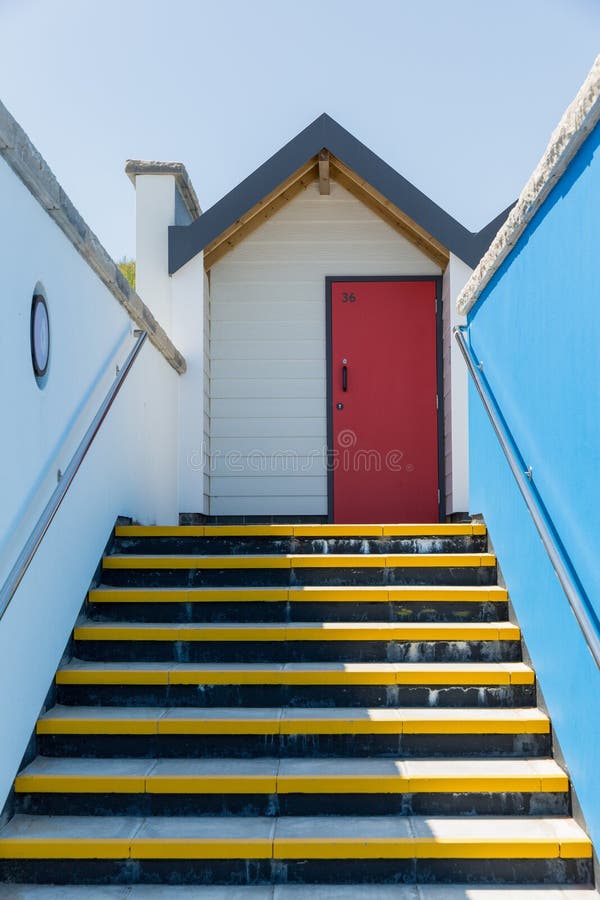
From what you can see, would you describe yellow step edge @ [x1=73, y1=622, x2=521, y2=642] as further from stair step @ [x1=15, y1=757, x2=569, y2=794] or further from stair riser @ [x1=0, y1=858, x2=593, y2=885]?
stair riser @ [x1=0, y1=858, x2=593, y2=885]

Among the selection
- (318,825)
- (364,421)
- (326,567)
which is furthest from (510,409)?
(364,421)

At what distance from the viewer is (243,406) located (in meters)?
7.02

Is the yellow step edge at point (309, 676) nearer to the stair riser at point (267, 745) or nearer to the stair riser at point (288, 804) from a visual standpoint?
the stair riser at point (267, 745)

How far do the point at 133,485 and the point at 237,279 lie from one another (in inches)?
97.5

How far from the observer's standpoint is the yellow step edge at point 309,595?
4277 mm

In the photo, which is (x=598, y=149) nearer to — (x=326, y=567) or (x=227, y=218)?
(x=326, y=567)

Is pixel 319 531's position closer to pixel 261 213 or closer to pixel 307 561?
pixel 307 561

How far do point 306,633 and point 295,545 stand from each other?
0.80m

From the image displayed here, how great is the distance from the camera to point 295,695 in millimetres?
3801

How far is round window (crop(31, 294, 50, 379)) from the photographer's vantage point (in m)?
3.50

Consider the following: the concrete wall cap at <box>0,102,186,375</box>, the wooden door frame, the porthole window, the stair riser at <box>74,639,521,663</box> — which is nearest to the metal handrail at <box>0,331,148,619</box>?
the concrete wall cap at <box>0,102,186,375</box>

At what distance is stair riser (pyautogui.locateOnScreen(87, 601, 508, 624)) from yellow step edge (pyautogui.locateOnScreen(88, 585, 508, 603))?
0.07 feet

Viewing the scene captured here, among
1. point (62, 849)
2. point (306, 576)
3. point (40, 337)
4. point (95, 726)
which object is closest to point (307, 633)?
point (306, 576)

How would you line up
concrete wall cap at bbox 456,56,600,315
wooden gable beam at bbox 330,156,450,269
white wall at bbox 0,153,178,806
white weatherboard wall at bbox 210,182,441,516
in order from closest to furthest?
concrete wall cap at bbox 456,56,600,315, white wall at bbox 0,153,178,806, wooden gable beam at bbox 330,156,450,269, white weatherboard wall at bbox 210,182,441,516
